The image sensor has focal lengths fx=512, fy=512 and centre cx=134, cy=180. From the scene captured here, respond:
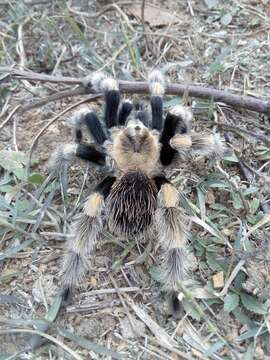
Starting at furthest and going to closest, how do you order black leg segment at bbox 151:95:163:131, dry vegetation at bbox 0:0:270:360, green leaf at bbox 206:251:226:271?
black leg segment at bbox 151:95:163:131, green leaf at bbox 206:251:226:271, dry vegetation at bbox 0:0:270:360

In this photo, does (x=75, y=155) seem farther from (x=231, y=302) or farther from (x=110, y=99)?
(x=231, y=302)

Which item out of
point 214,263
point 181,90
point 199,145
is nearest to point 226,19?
point 181,90

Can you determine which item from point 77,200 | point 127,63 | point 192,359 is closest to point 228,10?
point 127,63

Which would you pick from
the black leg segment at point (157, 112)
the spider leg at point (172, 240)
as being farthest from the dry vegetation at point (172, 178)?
the black leg segment at point (157, 112)

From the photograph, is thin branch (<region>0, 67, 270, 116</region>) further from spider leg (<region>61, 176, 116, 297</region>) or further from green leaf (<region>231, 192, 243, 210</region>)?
spider leg (<region>61, 176, 116, 297</region>)

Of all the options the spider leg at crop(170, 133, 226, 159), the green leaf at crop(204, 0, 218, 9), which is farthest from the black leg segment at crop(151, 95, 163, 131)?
the green leaf at crop(204, 0, 218, 9)
